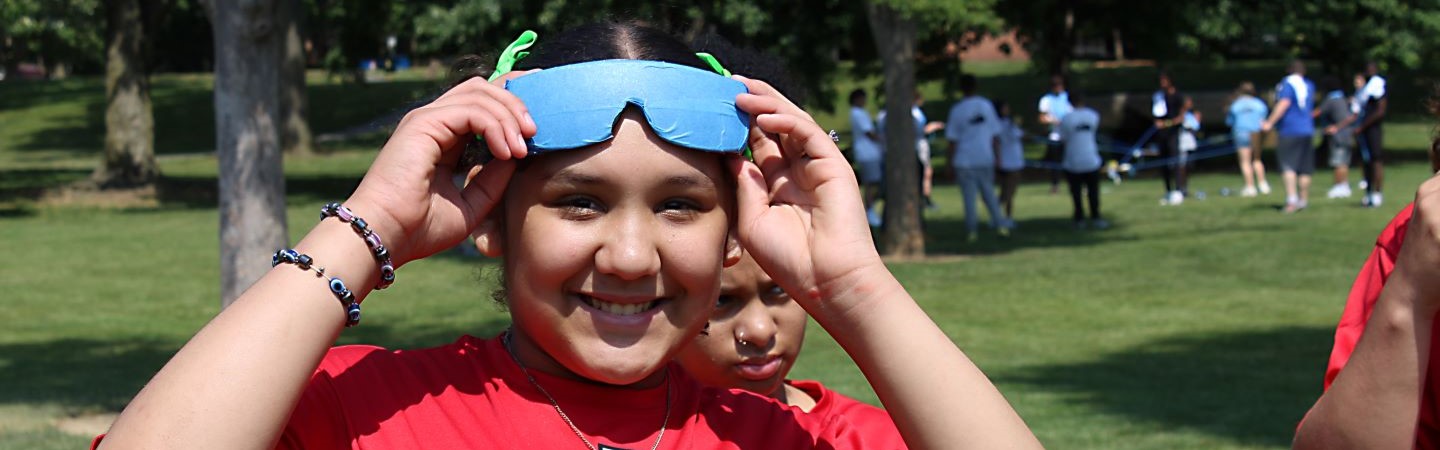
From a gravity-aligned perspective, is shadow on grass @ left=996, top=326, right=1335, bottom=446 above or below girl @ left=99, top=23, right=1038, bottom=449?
below

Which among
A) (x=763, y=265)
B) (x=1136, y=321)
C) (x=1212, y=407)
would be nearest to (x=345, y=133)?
(x=1136, y=321)

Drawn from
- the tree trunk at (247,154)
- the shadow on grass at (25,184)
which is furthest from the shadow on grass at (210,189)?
the tree trunk at (247,154)

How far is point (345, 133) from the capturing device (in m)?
43.2

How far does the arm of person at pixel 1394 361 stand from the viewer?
255 centimetres

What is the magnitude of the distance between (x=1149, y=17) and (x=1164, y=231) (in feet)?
47.6

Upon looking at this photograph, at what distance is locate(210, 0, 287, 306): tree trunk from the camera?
835 cm

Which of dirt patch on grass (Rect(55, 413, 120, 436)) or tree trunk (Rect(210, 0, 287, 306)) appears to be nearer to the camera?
dirt patch on grass (Rect(55, 413, 120, 436))

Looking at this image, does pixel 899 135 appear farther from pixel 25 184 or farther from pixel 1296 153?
pixel 25 184

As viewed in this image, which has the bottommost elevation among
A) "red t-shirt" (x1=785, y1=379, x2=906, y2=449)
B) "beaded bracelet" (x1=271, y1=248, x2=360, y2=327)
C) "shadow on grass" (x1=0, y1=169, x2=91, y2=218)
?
"shadow on grass" (x1=0, y1=169, x2=91, y2=218)

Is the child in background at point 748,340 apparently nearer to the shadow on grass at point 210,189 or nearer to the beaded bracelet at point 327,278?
the beaded bracelet at point 327,278

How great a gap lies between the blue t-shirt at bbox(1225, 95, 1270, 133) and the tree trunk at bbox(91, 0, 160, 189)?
54.9ft

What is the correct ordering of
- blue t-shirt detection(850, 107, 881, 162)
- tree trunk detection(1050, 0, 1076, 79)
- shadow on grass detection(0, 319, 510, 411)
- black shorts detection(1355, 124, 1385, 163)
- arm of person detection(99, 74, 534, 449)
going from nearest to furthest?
arm of person detection(99, 74, 534, 449)
shadow on grass detection(0, 319, 510, 411)
blue t-shirt detection(850, 107, 881, 162)
black shorts detection(1355, 124, 1385, 163)
tree trunk detection(1050, 0, 1076, 79)

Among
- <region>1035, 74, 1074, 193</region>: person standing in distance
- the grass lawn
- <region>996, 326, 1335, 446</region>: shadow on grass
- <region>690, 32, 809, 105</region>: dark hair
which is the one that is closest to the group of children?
the grass lawn

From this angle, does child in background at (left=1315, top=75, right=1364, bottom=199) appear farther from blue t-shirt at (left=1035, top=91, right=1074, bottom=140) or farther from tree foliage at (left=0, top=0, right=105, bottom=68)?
→ tree foliage at (left=0, top=0, right=105, bottom=68)
